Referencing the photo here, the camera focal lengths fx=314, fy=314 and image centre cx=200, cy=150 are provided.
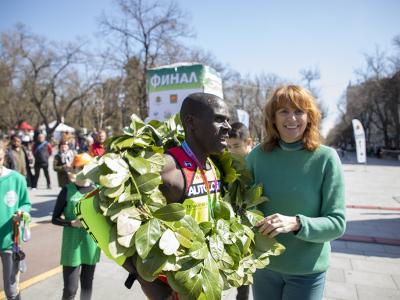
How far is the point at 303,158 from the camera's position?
189 centimetres

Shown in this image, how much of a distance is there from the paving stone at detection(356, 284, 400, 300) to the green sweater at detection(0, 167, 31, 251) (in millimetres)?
3567

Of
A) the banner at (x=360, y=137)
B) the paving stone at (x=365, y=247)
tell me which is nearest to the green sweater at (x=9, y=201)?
the paving stone at (x=365, y=247)

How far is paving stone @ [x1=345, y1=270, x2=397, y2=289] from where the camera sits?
3701 mm

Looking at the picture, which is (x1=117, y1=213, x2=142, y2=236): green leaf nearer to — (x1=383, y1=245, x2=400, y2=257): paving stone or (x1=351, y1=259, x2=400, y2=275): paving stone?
(x1=351, y1=259, x2=400, y2=275): paving stone

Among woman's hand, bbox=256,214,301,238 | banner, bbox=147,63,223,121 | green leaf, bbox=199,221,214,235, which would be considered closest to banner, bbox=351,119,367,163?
banner, bbox=147,63,223,121

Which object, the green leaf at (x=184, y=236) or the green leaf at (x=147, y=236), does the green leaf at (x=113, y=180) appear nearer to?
the green leaf at (x=147, y=236)

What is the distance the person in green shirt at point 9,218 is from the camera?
2.72m

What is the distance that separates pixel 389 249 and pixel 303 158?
4.23 metres

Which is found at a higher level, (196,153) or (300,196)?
(196,153)

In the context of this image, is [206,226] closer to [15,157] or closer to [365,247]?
[365,247]

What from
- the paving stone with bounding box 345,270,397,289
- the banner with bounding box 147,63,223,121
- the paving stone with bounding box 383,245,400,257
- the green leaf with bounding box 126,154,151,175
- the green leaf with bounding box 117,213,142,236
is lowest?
the paving stone with bounding box 383,245,400,257

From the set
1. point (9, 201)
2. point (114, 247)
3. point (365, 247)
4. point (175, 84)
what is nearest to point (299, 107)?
point (114, 247)

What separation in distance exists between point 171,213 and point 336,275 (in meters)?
3.41

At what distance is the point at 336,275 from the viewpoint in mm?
3949
